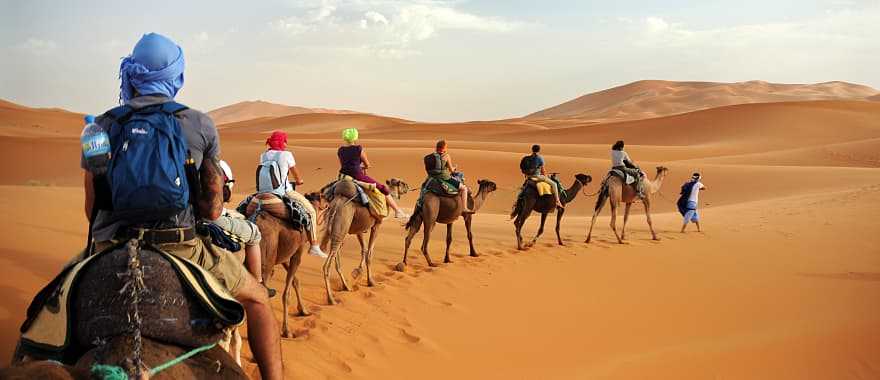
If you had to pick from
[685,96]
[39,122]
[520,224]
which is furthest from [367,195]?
[685,96]

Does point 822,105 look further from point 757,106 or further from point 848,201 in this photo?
point 848,201

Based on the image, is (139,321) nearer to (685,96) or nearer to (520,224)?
(520,224)

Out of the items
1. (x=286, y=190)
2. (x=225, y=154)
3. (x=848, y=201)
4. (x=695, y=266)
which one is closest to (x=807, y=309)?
(x=695, y=266)

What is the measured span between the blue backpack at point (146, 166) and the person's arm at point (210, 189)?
253mm

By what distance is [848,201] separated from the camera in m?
17.0

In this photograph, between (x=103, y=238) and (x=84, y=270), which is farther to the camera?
(x=103, y=238)

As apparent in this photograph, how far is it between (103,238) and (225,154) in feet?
107

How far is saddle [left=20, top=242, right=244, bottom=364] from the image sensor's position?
7.31ft

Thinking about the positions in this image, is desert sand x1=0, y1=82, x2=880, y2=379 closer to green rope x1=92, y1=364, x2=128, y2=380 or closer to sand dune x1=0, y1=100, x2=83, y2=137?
green rope x1=92, y1=364, x2=128, y2=380

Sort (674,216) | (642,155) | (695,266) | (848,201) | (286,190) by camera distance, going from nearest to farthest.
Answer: (286,190) < (695,266) < (848,201) < (674,216) < (642,155)

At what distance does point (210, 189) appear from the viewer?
9.55 ft

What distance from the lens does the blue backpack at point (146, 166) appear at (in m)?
2.43

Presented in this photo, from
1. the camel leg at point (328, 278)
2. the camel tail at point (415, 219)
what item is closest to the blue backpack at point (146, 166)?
the camel leg at point (328, 278)

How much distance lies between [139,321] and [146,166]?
2.10ft
